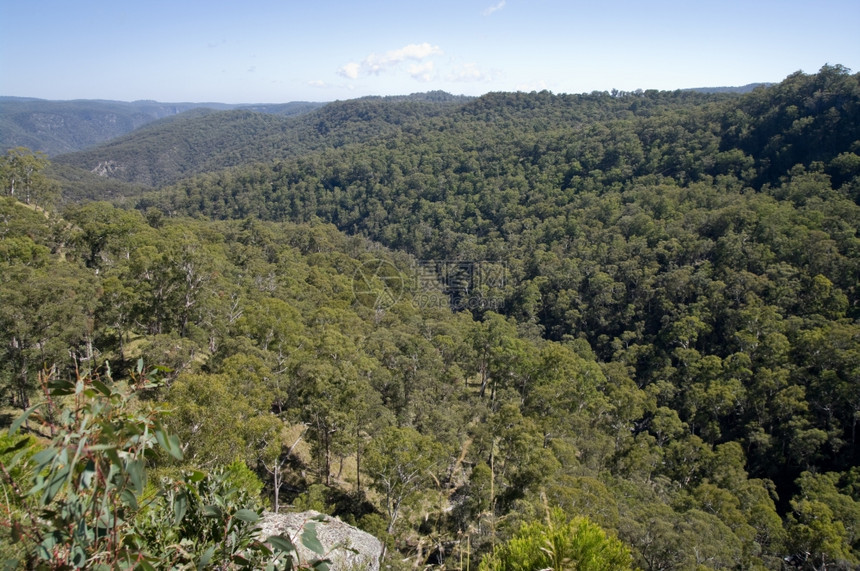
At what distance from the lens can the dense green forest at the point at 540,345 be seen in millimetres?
16406

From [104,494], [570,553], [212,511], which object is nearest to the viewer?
[104,494]

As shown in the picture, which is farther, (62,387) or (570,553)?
(570,553)

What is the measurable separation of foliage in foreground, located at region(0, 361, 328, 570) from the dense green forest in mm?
207

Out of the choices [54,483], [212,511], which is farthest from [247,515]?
[54,483]

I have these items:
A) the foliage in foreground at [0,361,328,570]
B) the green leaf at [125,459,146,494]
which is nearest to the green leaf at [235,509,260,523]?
the foliage in foreground at [0,361,328,570]

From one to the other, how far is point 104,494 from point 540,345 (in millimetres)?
41685

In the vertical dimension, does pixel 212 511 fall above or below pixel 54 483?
below

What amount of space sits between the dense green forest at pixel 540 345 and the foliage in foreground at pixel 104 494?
0.21 metres

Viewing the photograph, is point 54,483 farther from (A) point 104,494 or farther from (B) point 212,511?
(B) point 212,511

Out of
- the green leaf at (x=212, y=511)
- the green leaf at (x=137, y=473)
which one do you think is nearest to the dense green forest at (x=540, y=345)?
the green leaf at (x=137, y=473)

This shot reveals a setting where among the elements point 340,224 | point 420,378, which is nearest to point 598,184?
point 340,224

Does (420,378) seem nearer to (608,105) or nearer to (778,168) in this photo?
(778,168)

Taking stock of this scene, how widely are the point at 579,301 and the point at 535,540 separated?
153 ft

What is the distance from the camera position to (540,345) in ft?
137
